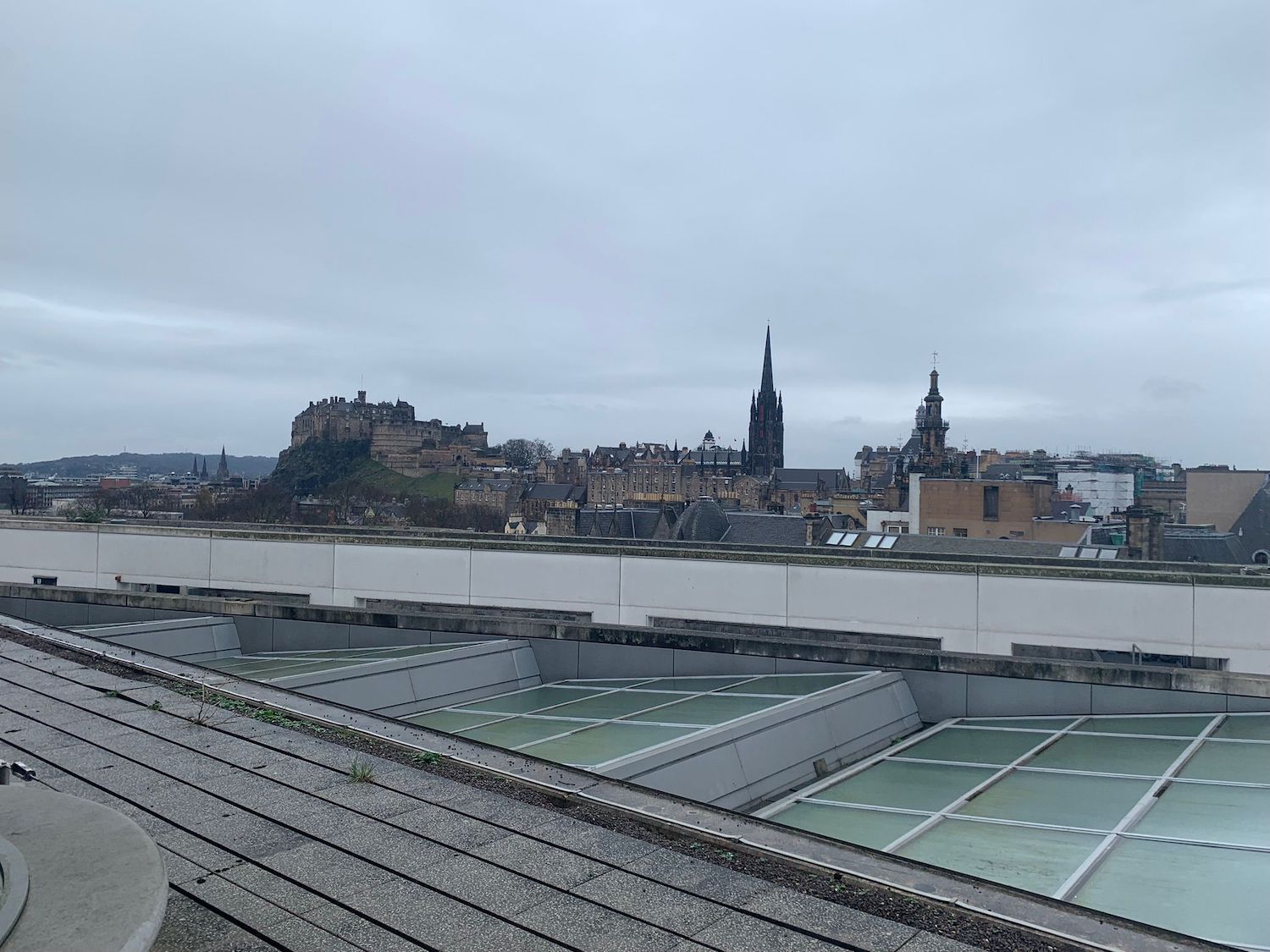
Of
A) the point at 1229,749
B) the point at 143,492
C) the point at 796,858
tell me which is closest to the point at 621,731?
the point at 796,858

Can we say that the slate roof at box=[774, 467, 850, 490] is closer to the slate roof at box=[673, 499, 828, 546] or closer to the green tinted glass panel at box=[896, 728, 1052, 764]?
the slate roof at box=[673, 499, 828, 546]

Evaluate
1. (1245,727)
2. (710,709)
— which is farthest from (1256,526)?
(710,709)

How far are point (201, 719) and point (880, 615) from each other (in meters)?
13.5

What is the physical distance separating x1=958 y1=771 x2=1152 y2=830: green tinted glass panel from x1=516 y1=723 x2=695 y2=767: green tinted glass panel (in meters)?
2.46

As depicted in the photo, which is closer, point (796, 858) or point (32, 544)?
point (796, 858)

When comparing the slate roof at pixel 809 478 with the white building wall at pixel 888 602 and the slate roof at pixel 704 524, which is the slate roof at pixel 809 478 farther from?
the white building wall at pixel 888 602

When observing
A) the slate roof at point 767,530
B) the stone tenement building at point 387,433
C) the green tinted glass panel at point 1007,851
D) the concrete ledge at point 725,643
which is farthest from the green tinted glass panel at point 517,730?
the stone tenement building at point 387,433

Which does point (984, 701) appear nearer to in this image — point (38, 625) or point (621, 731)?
point (621, 731)

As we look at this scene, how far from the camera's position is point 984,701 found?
9711 mm

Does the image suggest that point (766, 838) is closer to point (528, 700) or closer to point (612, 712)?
point (612, 712)

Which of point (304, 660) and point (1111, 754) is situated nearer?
point (1111, 754)

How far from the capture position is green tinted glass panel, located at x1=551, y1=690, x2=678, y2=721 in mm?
8875

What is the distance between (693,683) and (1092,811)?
194 inches

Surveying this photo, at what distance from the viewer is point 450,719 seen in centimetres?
897
